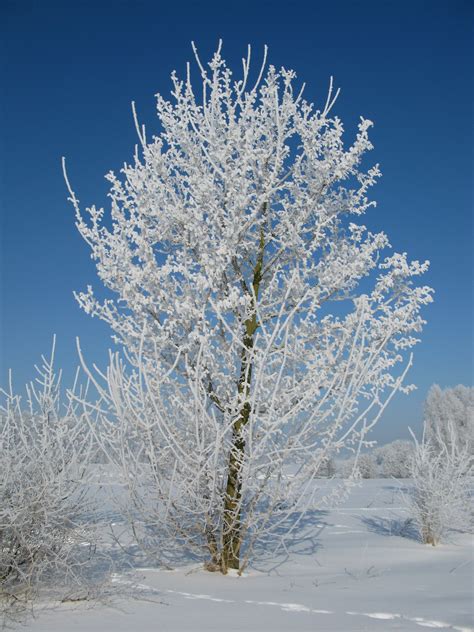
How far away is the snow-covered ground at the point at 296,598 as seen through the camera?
366 centimetres

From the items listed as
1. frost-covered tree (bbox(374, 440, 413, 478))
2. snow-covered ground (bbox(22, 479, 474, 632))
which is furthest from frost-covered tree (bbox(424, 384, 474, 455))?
snow-covered ground (bbox(22, 479, 474, 632))

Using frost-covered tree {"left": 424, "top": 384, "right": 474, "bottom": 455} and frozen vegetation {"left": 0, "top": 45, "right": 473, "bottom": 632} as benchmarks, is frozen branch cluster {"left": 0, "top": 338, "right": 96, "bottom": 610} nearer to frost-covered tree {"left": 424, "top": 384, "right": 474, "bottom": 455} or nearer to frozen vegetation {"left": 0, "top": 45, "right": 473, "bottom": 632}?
frozen vegetation {"left": 0, "top": 45, "right": 473, "bottom": 632}

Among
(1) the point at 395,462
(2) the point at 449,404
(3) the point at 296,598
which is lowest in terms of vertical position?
(3) the point at 296,598

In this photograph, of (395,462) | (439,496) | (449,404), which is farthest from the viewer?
(449,404)

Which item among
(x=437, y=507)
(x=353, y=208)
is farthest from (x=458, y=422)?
(x=353, y=208)

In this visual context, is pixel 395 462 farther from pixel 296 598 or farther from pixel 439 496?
pixel 296 598

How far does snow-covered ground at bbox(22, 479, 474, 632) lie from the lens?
366 centimetres

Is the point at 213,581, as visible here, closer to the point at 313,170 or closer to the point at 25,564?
the point at 25,564

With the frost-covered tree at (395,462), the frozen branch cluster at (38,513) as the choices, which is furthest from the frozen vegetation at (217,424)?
the frost-covered tree at (395,462)

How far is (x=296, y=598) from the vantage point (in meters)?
4.46

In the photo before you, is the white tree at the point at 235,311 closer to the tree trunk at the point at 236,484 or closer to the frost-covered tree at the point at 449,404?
the tree trunk at the point at 236,484

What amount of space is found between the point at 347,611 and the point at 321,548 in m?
3.73

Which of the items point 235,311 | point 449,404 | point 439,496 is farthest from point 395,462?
point 235,311

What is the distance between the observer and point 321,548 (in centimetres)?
759
